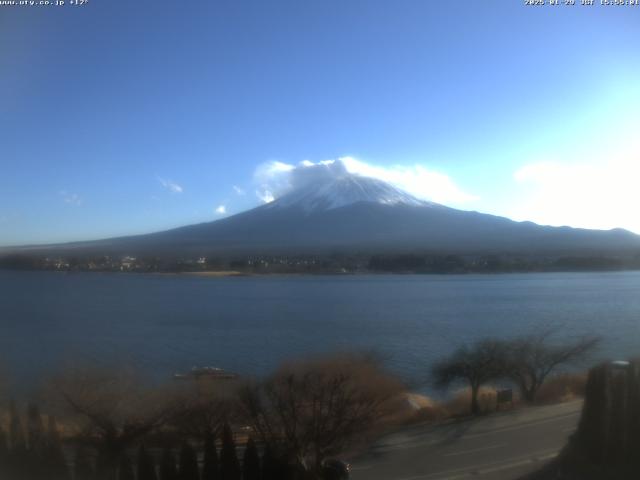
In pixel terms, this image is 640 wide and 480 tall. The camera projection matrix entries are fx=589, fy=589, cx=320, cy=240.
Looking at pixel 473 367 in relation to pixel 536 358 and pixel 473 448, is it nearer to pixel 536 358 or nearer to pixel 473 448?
pixel 536 358

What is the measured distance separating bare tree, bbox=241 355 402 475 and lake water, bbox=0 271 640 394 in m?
1.36

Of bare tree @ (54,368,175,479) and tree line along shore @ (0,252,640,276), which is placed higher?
tree line along shore @ (0,252,640,276)

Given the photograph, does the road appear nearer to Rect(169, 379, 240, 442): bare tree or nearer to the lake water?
Rect(169, 379, 240, 442): bare tree

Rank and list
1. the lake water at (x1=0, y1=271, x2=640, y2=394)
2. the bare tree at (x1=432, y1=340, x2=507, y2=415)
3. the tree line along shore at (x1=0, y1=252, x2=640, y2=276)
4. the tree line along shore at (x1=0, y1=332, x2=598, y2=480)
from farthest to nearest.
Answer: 1. the tree line along shore at (x1=0, y1=252, x2=640, y2=276)
2. the lake water at (x1=0, y1=271, x2=640, y2=394)
3. the bare tree at (x1=432, y1=340, x2=507, y2=415)
4. the tree line along shore at (x1=0, y1=332, x2=598, y2=480)

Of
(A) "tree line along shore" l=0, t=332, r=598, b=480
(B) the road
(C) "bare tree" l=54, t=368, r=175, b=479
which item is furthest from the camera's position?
(C) "bare tree" l=54, t=368, r=175, b=479

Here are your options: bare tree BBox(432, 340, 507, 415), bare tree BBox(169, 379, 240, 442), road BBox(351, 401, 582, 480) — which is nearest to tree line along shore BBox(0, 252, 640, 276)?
bare tree BBox(432, 340, 507, 415)

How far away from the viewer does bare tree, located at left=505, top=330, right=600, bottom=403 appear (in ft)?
19.6

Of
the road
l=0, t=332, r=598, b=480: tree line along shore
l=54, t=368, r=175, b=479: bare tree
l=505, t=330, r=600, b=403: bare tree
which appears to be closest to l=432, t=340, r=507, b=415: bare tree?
l=505, t=330, r=600, b=403: bare tree

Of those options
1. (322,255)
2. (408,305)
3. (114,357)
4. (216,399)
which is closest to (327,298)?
(408,305)

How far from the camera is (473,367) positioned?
20.6ft

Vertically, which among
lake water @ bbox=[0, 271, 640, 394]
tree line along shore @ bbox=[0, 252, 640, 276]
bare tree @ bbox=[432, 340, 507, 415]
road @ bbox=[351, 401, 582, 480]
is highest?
tree line along shore @ bbox=[0, 252, 640, 276]

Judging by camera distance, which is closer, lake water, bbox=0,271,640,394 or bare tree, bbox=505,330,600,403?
bare tree, bbox=505,330,600,403

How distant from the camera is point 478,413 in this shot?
5.34m

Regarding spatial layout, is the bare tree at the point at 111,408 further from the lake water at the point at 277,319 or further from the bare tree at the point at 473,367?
the bare tree at the point at 473,367
